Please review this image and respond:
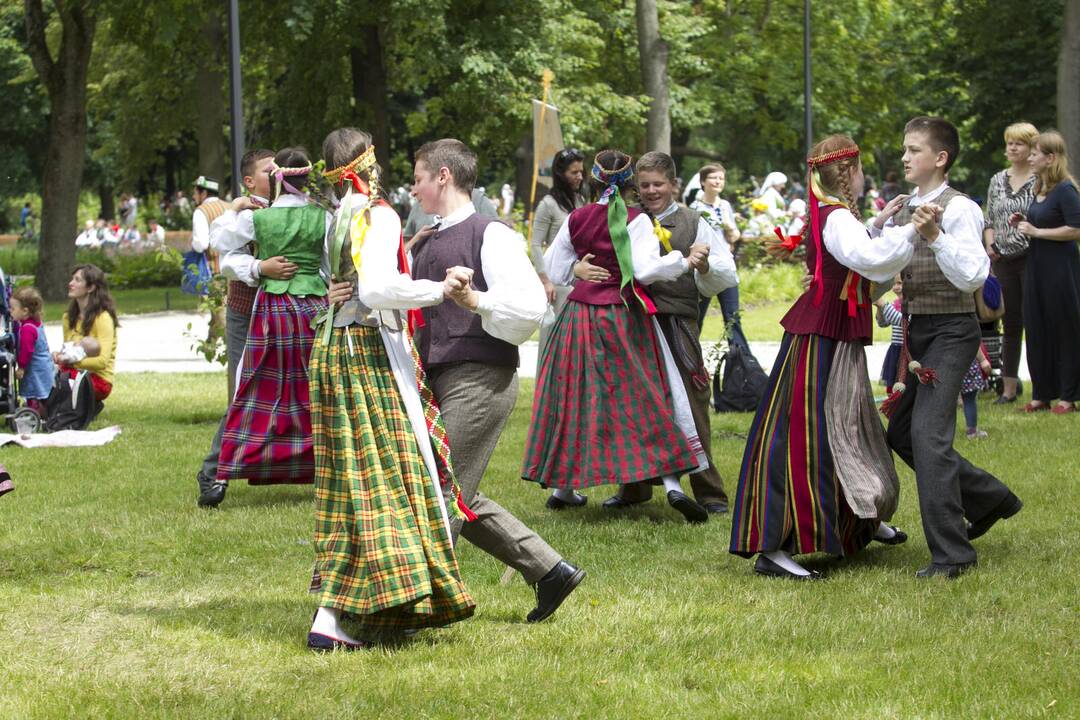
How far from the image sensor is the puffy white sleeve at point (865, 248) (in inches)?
238

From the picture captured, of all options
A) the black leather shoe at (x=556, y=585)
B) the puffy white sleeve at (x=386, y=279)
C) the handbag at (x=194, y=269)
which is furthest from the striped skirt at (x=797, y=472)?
the handbag at (x=194, y=269)

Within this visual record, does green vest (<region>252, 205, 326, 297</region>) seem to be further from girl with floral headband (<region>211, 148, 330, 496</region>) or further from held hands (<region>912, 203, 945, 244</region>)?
held hands (<region>912, 203, 945, 244</region>)

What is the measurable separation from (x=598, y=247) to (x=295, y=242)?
160cm

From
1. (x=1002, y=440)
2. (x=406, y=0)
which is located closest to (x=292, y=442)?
(x=1002, y=440)

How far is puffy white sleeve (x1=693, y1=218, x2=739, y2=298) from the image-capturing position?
26.6 ft

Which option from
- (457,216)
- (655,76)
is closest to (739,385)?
(457,216)

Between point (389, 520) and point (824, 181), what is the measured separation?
238 centimetres

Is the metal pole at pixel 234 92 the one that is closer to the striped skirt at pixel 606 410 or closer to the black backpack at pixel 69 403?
the black backpack at pixel 69 403

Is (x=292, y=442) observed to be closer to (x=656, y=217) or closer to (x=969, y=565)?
(x=656, y=217)

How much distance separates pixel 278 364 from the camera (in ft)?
27.2

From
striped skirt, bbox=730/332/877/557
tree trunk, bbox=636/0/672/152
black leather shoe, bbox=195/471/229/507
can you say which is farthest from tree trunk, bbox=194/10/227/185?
striped skirt, bbox=730/332/877/557

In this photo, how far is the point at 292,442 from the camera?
27.1ft

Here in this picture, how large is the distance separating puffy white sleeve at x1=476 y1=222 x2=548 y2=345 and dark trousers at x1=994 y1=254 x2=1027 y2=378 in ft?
24.2

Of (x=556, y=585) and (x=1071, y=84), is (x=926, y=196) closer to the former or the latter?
(x=556, y=585)
